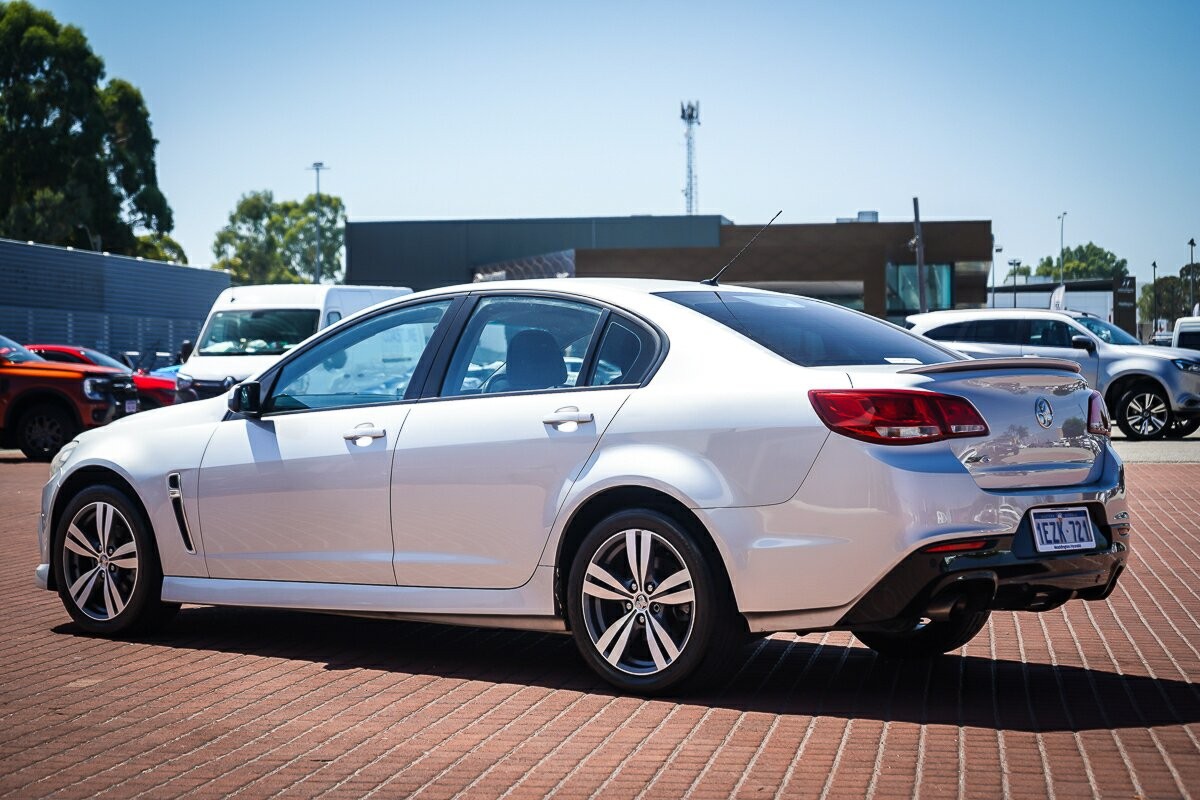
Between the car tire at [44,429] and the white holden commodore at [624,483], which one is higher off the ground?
the white holden commodore at [624,483]

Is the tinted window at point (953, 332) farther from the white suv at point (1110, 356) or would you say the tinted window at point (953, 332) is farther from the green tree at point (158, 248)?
the green tree at point (158, 248)

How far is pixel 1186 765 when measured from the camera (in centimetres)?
489

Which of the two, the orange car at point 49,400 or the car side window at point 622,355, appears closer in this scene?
the car side window at point 622,355

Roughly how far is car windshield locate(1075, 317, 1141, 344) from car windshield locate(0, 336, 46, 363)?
48.9ft

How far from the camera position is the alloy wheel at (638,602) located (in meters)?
5.79

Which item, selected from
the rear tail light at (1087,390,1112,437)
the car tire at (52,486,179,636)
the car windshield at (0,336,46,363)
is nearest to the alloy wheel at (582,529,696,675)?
the rear tail light at (1087,390,1112,437)

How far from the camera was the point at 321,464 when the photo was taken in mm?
6793

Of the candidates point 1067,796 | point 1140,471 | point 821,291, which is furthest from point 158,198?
→ point 1067,796

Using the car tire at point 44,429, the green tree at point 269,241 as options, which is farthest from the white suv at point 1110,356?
the green tree at point 269,241

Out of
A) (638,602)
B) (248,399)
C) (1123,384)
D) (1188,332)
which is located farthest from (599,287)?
(1188,332)

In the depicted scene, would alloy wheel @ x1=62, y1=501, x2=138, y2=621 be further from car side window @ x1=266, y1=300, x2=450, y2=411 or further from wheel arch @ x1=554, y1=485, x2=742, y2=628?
wheel arch @ x1=554, y1=485, x2=742, y2=628

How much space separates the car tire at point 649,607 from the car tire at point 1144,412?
18.2 m

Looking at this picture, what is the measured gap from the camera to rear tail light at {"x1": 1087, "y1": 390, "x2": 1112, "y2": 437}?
19.8 ft

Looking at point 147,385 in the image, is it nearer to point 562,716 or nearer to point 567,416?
point 567,416
